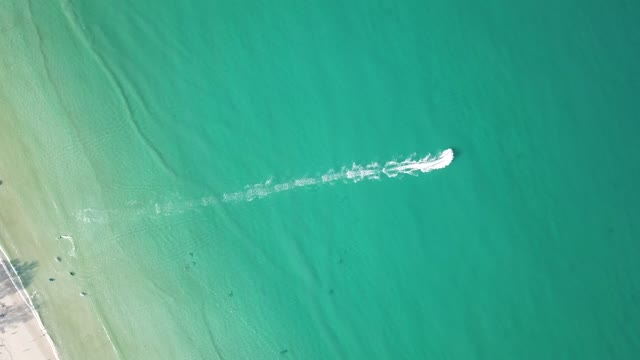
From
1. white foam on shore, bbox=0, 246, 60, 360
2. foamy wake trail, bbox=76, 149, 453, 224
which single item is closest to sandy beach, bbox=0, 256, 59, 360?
white foam on shore, bbox=0, 246, 60, 360

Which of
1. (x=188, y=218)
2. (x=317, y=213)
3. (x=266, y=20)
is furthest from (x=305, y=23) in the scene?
(x=188, y=218)

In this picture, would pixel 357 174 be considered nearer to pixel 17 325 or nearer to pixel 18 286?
pixel 18 286

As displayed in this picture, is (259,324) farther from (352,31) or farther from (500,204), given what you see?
(352,31)

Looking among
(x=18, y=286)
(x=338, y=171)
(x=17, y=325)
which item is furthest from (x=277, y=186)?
(x=17, y=325)

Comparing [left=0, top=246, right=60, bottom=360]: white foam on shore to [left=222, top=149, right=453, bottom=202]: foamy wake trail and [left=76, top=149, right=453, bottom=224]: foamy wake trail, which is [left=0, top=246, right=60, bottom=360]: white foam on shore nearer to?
[left=76, top=149, right=453, bottom=224]: foamy wake trail

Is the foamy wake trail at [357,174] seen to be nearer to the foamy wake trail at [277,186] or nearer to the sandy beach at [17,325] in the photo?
the foamy wake trail at [277,186]

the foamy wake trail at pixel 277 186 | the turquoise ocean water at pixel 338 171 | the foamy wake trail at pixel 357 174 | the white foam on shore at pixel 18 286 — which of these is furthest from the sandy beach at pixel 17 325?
the foamy wake trail at pixel 357 174
